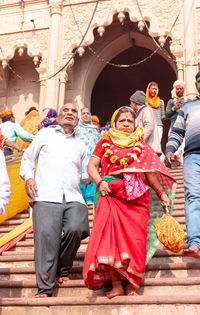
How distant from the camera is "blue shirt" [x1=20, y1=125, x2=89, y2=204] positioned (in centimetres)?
332

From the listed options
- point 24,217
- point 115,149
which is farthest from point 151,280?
point 24,217

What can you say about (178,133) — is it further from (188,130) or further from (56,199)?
(56,199)

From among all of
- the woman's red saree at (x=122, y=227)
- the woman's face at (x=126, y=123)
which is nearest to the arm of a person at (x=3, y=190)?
the woman's red saree at (x=122, y=227)

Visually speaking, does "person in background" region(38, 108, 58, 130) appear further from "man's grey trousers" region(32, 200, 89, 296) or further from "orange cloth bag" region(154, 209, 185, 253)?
"orange cloth bag" region(154, 209, 185, 253)

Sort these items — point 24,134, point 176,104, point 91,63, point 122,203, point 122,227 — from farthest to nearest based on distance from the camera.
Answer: point 91,63, point 176,104, point 24,134, point 122,203, point 122,227

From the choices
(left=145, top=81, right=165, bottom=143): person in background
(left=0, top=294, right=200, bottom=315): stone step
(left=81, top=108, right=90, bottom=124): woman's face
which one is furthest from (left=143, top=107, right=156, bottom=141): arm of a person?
(left=0, top=294, right=200, bottom=315): stone step

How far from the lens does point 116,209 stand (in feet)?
9.93

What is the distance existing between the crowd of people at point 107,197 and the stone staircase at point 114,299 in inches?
5.2

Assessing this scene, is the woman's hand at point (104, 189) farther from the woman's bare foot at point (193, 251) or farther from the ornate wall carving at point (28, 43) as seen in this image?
the ornate wall carving at point (28, 43)

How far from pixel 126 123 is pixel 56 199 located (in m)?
0.87

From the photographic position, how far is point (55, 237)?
10.3 ft

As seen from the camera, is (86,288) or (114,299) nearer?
(114,299)

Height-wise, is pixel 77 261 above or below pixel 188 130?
below

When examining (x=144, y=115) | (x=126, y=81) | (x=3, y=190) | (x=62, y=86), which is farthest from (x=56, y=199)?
(x=126, y=81)
